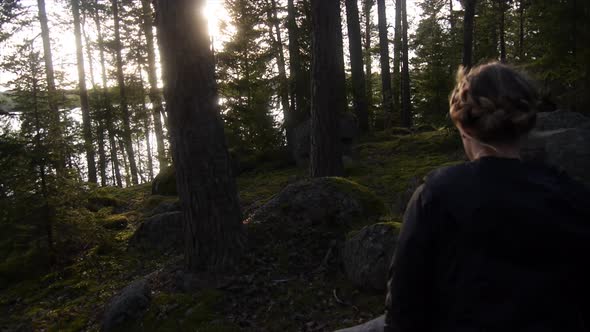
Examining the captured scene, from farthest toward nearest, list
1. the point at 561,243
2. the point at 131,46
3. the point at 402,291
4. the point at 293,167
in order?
the point at 131,46 < the point at 293,167 < the point at 402,291 < the point at 561,243

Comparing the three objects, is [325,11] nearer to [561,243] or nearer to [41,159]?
[41,159]

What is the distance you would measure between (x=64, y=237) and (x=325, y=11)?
7.50m

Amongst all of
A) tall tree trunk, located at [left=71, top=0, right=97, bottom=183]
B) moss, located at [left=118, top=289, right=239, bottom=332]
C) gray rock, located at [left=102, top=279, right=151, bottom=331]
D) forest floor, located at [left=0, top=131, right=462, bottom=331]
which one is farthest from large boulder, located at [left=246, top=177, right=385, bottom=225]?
tall tree trunk, located at [left=71, top=0, right=97, bottom=183]

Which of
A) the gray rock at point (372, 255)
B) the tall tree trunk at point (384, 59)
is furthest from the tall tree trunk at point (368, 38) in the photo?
the gray rock at point (372, 255)

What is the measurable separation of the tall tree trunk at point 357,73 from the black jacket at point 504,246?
635 inches

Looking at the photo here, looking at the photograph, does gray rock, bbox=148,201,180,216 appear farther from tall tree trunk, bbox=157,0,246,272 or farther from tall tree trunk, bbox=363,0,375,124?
tall tree trunk, bbox=363,0,375,124

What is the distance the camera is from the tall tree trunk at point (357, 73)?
18.2 m

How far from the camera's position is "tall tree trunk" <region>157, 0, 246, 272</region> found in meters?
6.07

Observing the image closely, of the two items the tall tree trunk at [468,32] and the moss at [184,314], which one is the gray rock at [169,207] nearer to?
the moss at [184,314]

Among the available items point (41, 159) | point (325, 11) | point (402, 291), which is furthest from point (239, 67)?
point (402, 291)

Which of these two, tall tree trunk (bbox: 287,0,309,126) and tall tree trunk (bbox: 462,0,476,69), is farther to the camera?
tall tree trunk (bbox: 287,0,309,126)

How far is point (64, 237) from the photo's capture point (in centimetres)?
929

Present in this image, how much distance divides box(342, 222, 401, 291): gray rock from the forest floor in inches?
6.0

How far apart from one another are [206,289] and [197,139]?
6.94ft
